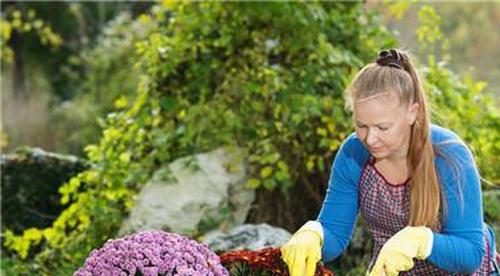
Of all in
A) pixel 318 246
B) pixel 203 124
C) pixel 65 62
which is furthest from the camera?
pixel 65 62

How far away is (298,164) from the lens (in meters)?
4.93

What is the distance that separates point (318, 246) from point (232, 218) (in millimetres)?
2082

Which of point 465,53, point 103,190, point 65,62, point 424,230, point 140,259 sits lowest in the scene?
point 424,230

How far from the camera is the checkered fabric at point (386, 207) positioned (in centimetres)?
265

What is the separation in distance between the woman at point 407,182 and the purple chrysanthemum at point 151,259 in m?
0.29

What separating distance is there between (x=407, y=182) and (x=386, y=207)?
0.10 meters

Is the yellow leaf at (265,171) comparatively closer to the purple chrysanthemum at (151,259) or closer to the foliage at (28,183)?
the foliage at (28,183)

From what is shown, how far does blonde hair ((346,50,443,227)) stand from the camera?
8.06 ft

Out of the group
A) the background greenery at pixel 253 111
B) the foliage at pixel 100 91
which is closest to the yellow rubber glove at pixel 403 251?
the background greenery at pixel 253 111

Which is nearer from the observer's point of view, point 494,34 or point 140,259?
point 140,259

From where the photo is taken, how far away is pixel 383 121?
240 cm

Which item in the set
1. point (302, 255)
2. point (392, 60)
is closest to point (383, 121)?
point (392, 60)

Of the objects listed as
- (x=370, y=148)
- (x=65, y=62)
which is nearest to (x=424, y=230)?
(x=370, y=148)

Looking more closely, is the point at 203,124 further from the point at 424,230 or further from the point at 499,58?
the point at 499,58
